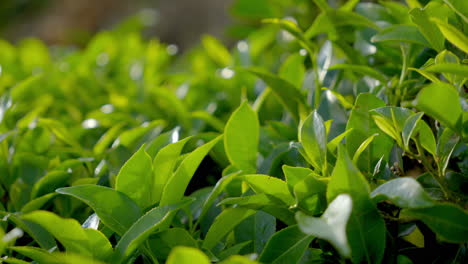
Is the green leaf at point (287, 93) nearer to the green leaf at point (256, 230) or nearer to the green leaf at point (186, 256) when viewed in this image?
the green leaf at point (256, 230)

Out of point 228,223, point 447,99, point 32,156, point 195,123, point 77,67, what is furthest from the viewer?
point 77,67

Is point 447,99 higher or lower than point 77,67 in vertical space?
higher

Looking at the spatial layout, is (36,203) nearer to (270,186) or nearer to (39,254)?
(39,254)

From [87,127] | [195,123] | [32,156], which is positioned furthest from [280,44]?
[32,156]

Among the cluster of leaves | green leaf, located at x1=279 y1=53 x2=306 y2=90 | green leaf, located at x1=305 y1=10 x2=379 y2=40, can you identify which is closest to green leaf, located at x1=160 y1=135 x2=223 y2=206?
the cluster of leaves

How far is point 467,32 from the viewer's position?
36.9 inches

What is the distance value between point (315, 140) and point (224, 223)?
21 centimetres

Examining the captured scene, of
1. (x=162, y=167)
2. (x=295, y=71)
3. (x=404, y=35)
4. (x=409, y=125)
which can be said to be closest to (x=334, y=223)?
(x=409, y=125)

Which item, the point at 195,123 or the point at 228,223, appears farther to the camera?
the point at 195,123

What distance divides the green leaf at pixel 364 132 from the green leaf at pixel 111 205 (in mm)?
387

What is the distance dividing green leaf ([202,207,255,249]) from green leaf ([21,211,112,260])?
17 cm

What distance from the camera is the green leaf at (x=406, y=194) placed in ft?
2.17

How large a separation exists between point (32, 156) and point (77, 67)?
101cm

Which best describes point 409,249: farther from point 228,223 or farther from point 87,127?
point 87,127
